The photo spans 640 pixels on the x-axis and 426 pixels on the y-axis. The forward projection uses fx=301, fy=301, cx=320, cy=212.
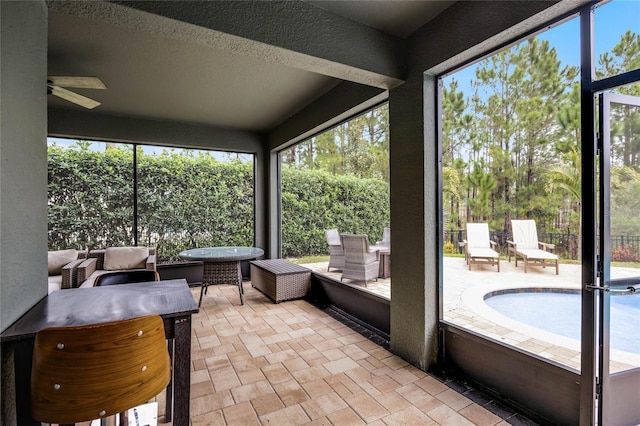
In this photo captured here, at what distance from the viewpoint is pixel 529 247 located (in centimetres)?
219

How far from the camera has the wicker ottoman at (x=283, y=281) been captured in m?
4.30

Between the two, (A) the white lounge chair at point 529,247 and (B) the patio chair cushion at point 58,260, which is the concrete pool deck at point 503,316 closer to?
(A) the white lounge chair at point 529,247

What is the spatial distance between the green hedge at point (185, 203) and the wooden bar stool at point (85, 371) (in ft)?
10.8

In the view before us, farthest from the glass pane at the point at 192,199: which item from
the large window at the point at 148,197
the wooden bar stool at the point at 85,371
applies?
the wooden bar stool at the point at 85,371

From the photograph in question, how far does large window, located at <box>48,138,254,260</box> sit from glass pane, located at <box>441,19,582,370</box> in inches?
163

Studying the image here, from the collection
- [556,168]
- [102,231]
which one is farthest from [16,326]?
[102,231]

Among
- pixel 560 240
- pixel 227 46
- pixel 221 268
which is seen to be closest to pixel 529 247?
pixel 560 240

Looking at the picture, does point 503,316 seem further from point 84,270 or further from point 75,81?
point 84,270

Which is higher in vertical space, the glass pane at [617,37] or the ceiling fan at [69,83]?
the ceiling fan at [69,83]

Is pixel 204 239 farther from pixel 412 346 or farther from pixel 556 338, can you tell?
pixel 556 338

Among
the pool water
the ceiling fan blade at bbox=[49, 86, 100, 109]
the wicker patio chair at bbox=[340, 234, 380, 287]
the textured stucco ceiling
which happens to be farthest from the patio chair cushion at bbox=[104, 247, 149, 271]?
the pool water

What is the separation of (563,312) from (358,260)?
8.17 feet

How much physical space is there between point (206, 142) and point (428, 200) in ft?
13.7

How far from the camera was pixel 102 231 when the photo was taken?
4.73m
